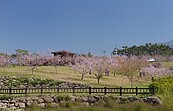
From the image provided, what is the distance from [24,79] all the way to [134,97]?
643 inches

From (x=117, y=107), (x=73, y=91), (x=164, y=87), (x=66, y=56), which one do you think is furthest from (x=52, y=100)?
(x=66, y=56)

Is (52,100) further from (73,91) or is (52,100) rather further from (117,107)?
(117,107)

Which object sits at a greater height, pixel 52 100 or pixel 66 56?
pixel 66 56

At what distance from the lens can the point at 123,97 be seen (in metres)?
21.8

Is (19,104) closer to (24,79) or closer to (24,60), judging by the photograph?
(24,79)

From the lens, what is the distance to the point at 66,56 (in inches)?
2520

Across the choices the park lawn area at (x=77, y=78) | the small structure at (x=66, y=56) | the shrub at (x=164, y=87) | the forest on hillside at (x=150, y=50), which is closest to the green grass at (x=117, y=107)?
the shrub at (x=164, y=87)

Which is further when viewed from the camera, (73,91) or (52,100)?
(73,91)

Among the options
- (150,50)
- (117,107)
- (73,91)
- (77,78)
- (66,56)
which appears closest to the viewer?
(117,107)

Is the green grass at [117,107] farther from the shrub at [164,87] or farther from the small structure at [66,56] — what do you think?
the small structure at [66,56]

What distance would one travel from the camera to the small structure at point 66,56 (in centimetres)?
6231

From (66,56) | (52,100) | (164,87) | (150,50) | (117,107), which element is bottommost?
(117,107)

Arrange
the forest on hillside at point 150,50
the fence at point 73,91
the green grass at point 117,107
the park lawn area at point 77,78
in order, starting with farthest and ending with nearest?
the forest on hillside at point 150,50 < the park lawn area at point 77,78 < the fence at point 73,91 < the green grass at point 117,107

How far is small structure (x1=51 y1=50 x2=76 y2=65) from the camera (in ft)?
204
